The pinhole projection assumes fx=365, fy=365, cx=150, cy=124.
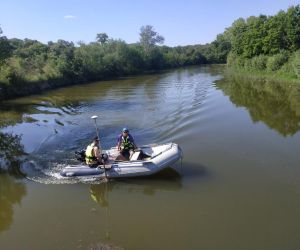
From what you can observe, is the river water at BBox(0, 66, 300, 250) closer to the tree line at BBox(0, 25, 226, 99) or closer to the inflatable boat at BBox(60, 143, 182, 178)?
the inflatable boat at BBox(60, 143, 182, 178)

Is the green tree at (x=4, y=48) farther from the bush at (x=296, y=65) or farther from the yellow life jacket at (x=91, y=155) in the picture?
the bush at (x=296, y=65)

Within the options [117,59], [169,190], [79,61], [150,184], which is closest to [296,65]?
[150,184]

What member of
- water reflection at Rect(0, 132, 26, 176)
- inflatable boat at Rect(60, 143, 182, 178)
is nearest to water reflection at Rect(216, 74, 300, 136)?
inflatable boat at Rect(60, 143, 182, 178)

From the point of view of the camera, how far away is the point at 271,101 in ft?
83.0

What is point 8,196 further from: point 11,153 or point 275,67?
point 275,67

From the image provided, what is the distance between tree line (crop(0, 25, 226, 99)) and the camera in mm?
36719

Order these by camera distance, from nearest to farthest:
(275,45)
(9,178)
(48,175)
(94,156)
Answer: (94,156) → (48,175) → (9,178) → (275,45)

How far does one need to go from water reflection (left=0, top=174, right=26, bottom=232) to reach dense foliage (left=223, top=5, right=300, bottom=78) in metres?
27.5

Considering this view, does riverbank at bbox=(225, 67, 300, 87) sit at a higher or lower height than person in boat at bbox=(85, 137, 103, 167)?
lower

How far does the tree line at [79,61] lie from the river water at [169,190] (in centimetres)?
1673

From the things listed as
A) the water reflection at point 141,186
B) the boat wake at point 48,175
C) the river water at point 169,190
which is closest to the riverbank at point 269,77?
the river water at point 169,190

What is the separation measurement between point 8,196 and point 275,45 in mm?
37840

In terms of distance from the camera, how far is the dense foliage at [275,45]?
3740 cm

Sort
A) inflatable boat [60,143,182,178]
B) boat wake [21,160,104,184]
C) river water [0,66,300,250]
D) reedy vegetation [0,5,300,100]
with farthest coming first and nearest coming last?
reedy vegetation [0,5,300,100] → boat wake [21,160,104,184] → inflatable boat [60,143,182,178] → river water [0,66,300,250]
